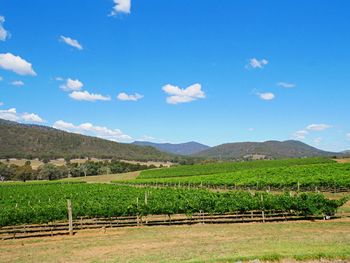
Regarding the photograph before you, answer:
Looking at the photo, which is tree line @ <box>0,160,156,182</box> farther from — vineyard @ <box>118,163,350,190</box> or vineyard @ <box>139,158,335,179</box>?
vineyard @ <box>118,163,350,190</box>

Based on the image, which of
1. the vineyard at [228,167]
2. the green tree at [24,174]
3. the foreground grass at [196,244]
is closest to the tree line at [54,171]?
the green tree at [24,174]

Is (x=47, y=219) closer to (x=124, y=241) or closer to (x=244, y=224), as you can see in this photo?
(x=124, y=241)

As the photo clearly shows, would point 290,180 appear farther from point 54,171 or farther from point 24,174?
point 24,174

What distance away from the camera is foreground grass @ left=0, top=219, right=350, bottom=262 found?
13.8 meters

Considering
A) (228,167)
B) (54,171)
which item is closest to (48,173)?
(54,171)

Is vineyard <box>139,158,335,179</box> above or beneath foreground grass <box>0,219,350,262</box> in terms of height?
above

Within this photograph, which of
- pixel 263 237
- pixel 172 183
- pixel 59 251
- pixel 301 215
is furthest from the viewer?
pixel 172 183

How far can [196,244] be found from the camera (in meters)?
17.0

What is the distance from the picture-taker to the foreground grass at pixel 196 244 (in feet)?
45.4

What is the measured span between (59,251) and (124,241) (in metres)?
3.36

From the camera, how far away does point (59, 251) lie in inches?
668

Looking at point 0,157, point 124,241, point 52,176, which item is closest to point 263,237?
point 124,241

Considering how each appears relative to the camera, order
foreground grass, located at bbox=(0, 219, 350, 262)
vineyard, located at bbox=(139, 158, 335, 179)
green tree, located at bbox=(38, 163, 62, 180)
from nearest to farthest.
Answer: foreground grass, located at bbox=(0, 219, 350, 262) → vineyard, located at bbox=(139, 158, 335, 179) → green tree, located at bbox=(38, 163, 62, 180)

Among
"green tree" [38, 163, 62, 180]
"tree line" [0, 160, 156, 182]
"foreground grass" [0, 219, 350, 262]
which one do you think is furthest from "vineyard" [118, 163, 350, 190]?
"tree line" [0, 160, 156, 182]
